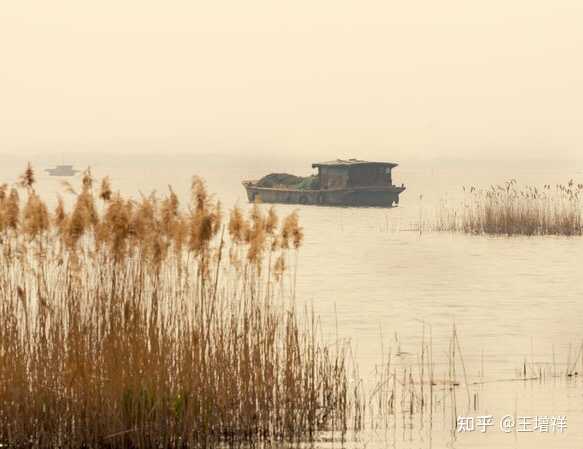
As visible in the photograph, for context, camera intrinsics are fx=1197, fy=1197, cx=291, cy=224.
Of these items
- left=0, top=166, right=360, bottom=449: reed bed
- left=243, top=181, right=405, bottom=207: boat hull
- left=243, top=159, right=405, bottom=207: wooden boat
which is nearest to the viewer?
left=0, top=166, right=360, bottom=449: reed bed

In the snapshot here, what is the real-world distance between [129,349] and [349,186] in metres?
48.5

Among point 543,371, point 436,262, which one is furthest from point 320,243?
point 543,371

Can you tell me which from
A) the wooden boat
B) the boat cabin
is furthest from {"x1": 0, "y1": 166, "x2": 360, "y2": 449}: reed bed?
the boat cabin

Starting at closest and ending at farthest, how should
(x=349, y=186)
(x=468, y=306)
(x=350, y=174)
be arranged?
(x=468, y=306) < (x=349, y=186) < (x=350, y=174)

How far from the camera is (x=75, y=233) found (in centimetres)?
871

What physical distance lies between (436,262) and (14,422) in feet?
78.5

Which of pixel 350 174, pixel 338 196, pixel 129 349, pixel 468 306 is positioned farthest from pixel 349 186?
pixel 129 349

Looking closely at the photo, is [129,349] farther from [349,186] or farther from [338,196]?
[338,196]

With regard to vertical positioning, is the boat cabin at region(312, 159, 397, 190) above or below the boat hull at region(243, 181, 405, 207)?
above

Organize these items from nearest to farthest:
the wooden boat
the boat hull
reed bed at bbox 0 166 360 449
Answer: reed bed at bbox 0 166 360 449, the wooden boat, the boat hull

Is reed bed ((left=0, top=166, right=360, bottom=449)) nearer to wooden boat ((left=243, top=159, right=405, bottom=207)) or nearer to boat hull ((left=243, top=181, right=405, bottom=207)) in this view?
wooden boat ((left=243, top=159, right=405, bottom=207))

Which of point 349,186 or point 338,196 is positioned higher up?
point 349,186

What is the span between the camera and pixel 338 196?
57219mm

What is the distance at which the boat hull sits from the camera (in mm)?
57031
